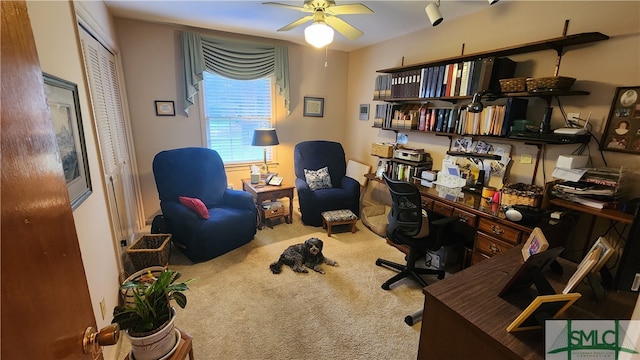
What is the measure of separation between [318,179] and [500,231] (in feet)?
7.22

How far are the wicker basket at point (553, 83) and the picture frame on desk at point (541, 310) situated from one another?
5.46ft

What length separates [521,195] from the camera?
2.13 m

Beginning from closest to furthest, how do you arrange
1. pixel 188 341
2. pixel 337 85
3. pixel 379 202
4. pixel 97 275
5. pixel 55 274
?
1. pixel 55 274
2. pixel 188 341
3. pixel 97 275
4. pixel 379 202
5. pixel 337 85

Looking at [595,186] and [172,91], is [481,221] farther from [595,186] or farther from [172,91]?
[172,91]

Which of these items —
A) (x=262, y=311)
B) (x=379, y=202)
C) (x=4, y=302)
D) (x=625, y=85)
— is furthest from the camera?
(x=379, y=202)

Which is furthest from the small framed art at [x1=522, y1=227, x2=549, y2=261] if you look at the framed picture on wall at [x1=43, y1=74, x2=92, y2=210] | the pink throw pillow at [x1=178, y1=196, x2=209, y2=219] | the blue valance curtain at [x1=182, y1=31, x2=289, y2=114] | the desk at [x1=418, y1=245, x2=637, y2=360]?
the blue valance curtain at [x1=182, y1=31, x2=289, y2=114]

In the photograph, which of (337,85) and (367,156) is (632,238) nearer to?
(367,156)

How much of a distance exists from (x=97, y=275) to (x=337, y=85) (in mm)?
3874

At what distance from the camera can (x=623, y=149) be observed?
6.08 feet

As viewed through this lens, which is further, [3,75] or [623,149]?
[623,149]

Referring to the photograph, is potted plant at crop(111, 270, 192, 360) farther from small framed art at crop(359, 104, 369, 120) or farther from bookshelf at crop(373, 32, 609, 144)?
small framed art at crop(359, 104, 369, 120)

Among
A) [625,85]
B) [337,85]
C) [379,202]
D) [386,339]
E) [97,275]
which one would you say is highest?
[337,85]

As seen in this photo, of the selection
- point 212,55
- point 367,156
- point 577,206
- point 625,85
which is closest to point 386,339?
point 577,206

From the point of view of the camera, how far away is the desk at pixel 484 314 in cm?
94
